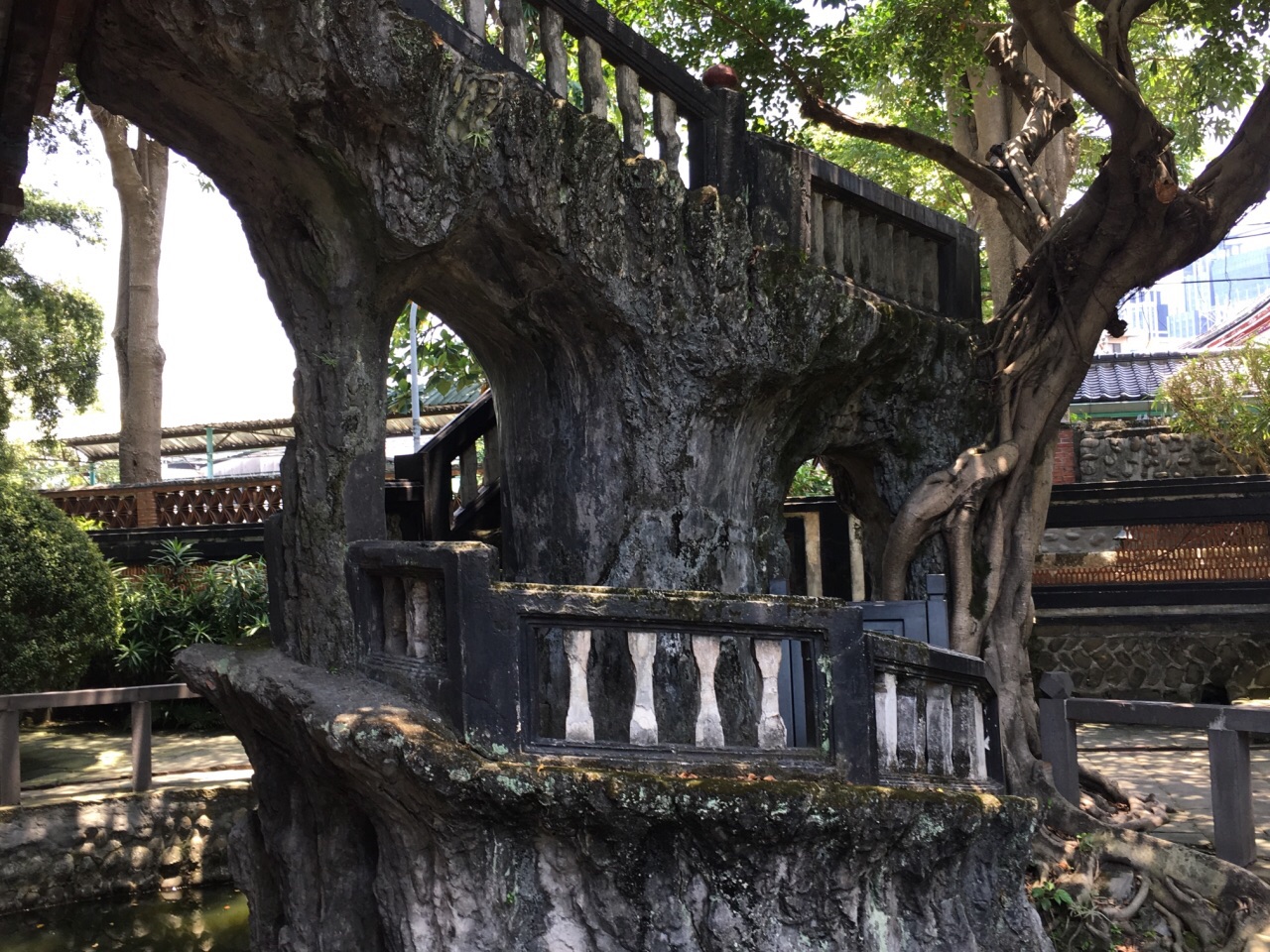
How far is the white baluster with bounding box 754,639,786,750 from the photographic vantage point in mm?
4449

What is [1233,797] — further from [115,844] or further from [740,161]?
[115,844]

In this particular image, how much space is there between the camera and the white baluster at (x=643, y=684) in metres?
4.37

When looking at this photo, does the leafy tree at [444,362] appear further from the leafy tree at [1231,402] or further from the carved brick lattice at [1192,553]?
the leafy tree at [1231,402]

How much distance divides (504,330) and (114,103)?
2008 millimetres

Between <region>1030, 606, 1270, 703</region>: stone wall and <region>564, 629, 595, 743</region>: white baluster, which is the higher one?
<region>564, 629, 595, 743</region>: white baluster

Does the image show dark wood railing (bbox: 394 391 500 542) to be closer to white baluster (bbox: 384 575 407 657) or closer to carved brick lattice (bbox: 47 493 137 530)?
white baluster (bbox: 384 575 407 657)

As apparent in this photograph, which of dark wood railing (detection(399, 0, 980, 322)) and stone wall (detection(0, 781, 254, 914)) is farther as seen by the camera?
stone wall (detection(0, 781, 254, 914))

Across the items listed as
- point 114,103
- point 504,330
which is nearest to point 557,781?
point 504,330

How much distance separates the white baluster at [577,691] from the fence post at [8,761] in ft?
15.9

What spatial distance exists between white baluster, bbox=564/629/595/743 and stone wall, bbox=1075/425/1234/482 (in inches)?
440

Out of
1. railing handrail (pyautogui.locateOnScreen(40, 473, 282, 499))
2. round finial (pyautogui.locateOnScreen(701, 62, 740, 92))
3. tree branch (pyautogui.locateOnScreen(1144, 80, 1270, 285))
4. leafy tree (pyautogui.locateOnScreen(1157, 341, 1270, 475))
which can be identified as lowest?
railing handrail (pyautogui.locateOnScreen(40, 473, 282, 499))

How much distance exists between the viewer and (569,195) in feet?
18.0

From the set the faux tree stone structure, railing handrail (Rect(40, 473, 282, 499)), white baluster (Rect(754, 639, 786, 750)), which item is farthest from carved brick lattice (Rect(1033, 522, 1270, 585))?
railing handrail (Rect(40, 473, 282, 499))

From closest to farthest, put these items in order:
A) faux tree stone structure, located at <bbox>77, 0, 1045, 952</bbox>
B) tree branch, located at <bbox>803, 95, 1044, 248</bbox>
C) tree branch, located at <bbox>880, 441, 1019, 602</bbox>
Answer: faux tree stone structure, located at <bbox>77, 0, 1045, 952</bbox>
tree branch, located at <bbox>880, 441, 1019, 602</bbox>
tree branch, located at <bbox>803, 95, 1044, 248</bbox>
